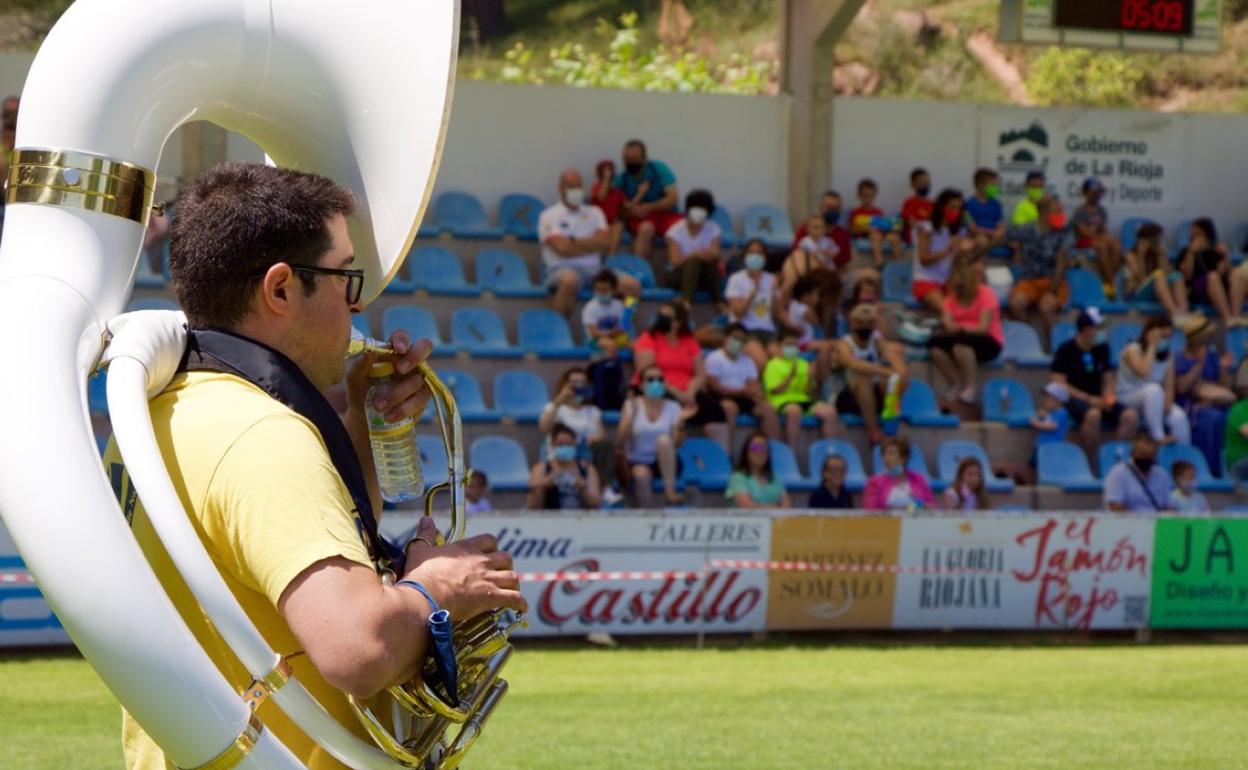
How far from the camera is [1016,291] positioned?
59.1ft

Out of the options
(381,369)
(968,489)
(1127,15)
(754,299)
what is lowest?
(968,489)

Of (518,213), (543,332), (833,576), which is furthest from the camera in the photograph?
(518,213)

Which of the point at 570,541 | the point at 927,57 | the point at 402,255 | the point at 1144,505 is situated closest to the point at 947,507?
the point at 1144,505

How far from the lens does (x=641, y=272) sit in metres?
16.6

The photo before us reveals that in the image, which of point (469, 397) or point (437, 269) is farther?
point (437, 269)

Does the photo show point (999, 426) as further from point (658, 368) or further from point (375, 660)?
point (375, 660)

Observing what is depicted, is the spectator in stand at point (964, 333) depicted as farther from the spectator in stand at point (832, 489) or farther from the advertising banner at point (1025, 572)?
the advertising banner at point (1025, 572)

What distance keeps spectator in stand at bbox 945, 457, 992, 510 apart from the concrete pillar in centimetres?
442

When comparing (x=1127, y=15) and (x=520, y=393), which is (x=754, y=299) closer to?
(x=520, y=393)

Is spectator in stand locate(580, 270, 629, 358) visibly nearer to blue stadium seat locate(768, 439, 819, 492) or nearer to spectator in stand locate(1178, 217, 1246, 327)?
blue stadium seat locate(768, 439, 819, 492)

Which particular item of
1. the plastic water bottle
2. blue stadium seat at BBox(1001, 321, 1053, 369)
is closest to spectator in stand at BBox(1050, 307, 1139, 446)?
blue stadium seat at BBox(1001, 321, 1053, 369)

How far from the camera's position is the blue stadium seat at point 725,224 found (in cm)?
1750

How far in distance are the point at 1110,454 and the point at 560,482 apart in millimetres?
5892

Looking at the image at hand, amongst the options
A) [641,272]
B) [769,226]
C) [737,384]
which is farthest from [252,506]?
[769,226]
